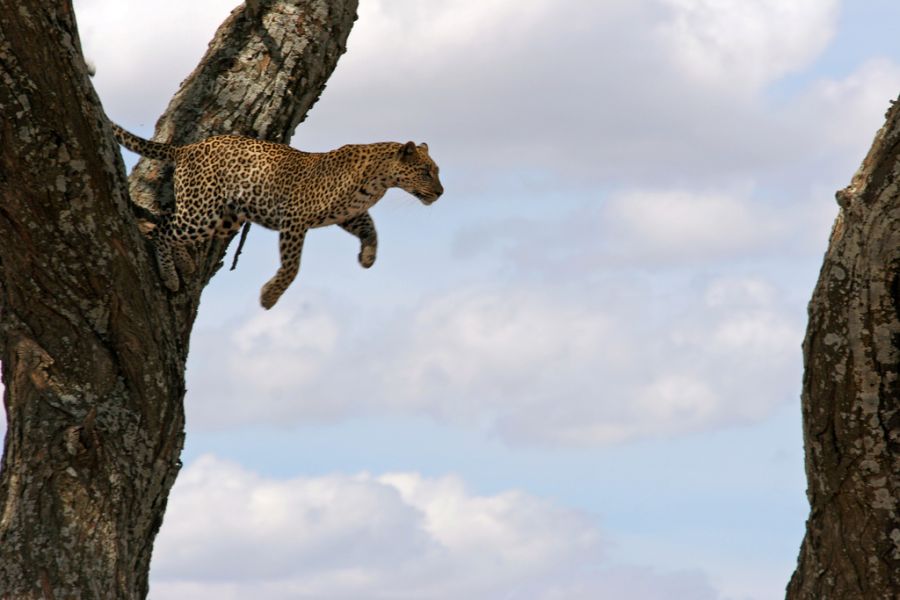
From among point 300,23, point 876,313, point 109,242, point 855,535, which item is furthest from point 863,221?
point 300,23

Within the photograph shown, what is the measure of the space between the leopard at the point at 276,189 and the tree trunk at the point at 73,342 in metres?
0.39

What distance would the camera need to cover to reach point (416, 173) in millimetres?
8609

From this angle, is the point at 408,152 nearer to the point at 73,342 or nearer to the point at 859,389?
the point at 73,342

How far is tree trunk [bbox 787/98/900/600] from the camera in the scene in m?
5.24

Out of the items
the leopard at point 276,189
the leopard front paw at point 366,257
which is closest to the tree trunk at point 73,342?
the leopard at point 276,189

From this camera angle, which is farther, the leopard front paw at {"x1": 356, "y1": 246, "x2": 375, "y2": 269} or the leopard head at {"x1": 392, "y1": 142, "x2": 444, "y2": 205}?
the leopard front paw at {"x1": 356, "y1": 246, "x2": 375, "y2": 269}

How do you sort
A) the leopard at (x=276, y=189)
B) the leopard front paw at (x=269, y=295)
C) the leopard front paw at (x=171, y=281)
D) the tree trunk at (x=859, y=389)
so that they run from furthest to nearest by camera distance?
1. the leopard front paw at (x=269, y=295)
2. the leopard at (x=276, y=189)
3. the leopard front paw at (x=171, y=281)
4. the tree trunk at (x=859, y=389)

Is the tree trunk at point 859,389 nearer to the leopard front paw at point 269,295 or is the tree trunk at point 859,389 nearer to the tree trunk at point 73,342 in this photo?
the tree trunk at point 73,342

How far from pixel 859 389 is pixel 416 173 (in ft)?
12.9

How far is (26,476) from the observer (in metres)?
6.73

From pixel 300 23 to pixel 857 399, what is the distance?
4.27 meters

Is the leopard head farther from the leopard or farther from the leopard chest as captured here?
the leopard chest

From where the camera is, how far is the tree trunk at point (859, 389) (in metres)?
5.24

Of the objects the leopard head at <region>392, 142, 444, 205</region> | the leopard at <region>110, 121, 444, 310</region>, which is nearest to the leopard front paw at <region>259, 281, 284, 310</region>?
the leopard at <region>110, 121, 444, 310</region>
